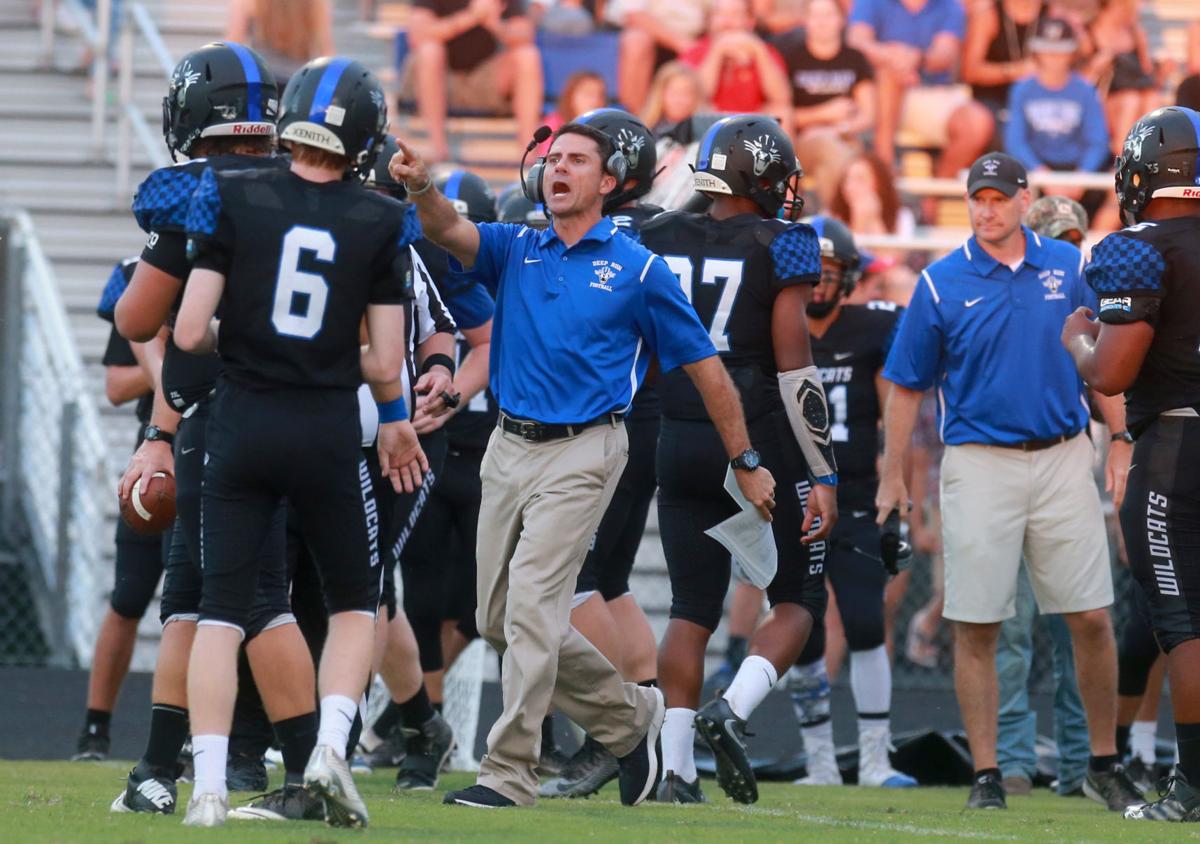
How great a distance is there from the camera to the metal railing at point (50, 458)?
10.8 metres

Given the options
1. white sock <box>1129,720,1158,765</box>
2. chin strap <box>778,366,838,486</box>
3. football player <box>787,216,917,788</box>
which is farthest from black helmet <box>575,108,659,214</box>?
white sock <box>1129,720,1158,765</box>

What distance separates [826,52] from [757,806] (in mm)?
8862

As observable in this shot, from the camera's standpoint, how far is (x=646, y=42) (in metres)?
14.3

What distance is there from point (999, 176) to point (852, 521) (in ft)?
6.37

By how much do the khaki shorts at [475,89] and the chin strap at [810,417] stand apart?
28.1 ft

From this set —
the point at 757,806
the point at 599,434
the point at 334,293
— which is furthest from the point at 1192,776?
the point at 334,293

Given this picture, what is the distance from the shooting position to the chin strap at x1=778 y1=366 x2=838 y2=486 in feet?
20.0

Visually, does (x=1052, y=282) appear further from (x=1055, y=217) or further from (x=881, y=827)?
(x=881, y=827)

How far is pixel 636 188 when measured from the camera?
22.2 feet

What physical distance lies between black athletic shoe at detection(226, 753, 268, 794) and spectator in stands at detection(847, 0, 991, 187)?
876 centimetres

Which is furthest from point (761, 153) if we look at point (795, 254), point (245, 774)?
point (245, 774)

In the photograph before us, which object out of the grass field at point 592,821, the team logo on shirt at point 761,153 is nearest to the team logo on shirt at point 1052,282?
the team logo on shirt at point 761,153

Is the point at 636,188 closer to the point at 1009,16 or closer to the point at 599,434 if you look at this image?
the point at 599,434

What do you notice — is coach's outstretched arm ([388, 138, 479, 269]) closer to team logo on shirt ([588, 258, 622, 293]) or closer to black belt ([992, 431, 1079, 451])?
team logo on shirt ([588, 258, 622, 293])
